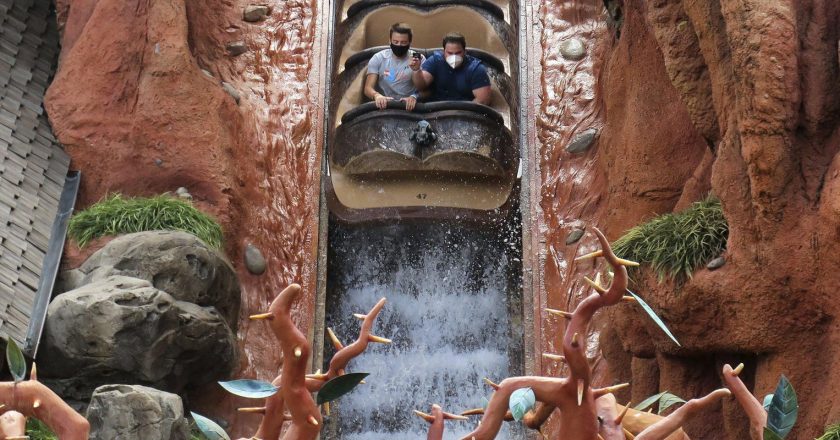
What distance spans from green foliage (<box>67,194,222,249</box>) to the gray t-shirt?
2.14m

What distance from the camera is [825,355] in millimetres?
7168

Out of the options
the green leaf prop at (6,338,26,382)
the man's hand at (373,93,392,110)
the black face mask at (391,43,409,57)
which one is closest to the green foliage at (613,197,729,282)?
the man's hand at (373,93,392,110)

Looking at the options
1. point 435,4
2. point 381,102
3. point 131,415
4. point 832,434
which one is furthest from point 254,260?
point 832,434

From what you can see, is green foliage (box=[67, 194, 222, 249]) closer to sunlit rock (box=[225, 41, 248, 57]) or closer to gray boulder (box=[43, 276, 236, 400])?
gray boulder (box=[43, 276, 236, 400])

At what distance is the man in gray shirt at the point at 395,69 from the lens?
38.1 feet

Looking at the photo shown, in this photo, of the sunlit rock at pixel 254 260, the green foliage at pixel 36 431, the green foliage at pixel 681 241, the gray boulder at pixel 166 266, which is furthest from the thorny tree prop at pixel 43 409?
the sunlit rock at pixel 254 260

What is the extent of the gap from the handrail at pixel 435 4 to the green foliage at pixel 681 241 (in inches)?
185

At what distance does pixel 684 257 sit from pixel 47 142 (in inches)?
228

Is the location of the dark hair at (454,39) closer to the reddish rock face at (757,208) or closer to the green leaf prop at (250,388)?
the reddish rock face at (757,208)

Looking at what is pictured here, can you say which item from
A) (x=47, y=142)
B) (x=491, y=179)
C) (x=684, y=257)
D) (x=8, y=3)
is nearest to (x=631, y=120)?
(x=491, y=179)

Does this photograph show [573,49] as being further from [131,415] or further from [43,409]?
[43,409]

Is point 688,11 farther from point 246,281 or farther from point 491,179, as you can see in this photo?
point 246,281

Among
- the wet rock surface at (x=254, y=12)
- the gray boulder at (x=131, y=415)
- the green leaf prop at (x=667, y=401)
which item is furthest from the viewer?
the wet rock surface at (x=254, y=12)

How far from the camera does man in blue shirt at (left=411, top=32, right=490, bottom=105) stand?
38.0 ft
